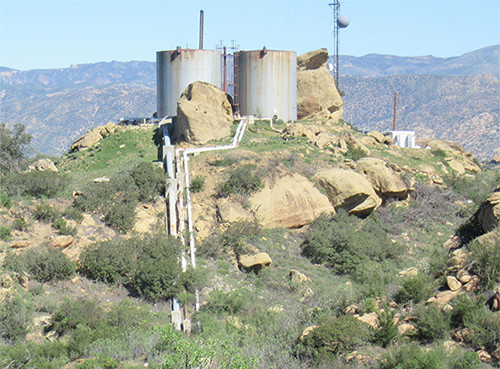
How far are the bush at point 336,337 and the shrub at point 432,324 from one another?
1.11 meters

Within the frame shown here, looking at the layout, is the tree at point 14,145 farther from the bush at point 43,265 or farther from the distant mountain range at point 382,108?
the distant mountain range at point 382,108

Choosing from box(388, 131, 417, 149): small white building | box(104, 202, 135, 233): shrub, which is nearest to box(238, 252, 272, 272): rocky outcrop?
box(104, 202, 135, 233): shrub

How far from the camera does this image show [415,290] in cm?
1647

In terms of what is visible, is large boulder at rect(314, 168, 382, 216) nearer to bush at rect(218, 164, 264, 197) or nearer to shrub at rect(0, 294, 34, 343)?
bush at rect(218, 164, 264, 197)

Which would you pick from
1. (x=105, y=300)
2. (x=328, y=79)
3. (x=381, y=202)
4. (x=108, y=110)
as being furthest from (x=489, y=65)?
(x=105, y=300)

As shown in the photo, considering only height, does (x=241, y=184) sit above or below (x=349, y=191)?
above

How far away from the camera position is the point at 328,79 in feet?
→ 132

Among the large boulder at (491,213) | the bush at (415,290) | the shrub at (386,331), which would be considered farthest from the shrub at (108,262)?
the large boulder at (491,213)

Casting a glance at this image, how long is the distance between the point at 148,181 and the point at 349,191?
24.7ft

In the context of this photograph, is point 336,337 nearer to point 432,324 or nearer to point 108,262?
point 432,324

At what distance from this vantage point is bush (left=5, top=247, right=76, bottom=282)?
807 inches

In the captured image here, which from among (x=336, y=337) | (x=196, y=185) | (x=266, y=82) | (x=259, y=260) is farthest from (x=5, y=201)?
(x=266, y=82)

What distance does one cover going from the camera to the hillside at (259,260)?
49.7 feet

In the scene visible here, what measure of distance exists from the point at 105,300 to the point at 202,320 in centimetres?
310
